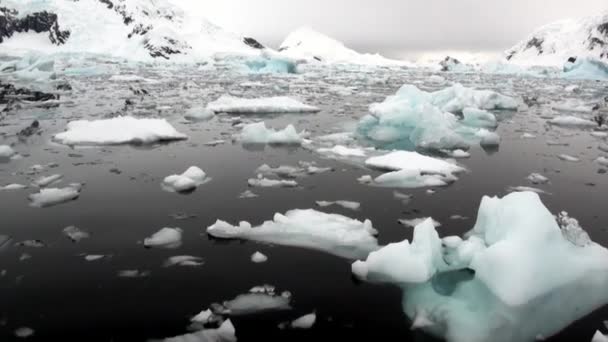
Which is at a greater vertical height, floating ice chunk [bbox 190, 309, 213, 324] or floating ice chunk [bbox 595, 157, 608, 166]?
floating ice chunk [bbox 595, 157, 608, 166]

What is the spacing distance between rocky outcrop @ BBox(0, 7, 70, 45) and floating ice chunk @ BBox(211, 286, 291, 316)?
68.4 m

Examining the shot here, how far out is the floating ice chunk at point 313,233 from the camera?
4.17 meters

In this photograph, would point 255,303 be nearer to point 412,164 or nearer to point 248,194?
point 248,194

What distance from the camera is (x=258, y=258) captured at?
154 inches

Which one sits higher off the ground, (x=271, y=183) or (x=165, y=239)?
(x=271, y=183)

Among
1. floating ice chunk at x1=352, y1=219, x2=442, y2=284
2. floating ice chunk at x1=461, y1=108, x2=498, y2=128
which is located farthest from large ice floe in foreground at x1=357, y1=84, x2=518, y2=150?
floating ice chunk at x1=352, y1=219, x2=442, y2=284

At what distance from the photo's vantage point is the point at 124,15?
74.6m

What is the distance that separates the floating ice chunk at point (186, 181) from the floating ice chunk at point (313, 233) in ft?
4.82

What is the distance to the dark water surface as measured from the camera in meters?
3.11

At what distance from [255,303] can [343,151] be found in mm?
4750

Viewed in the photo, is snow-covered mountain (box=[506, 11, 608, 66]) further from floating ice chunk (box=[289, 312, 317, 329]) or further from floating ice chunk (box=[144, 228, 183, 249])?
floating ice chunk (box=[289, 312, 317, 329])

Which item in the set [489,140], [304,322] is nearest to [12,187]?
[304,322]

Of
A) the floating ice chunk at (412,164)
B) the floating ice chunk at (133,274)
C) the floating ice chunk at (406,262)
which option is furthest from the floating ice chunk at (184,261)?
the floating ice chunk at (412,164)

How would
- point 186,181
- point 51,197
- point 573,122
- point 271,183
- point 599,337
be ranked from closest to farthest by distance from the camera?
point 599,337 < point 51,197 < point 186,181 < point 271,183 < point 573,122
